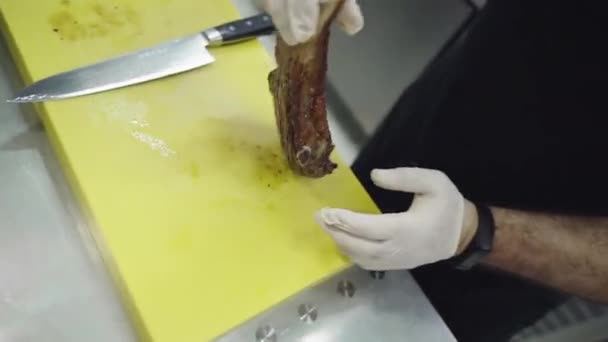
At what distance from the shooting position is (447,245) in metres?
0.77

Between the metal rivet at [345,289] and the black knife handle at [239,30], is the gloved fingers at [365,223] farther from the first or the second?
the black knife handle at [239,30]

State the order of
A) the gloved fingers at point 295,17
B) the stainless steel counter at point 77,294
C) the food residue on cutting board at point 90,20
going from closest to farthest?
the gloved fingers at point 295,17 → the stainless steel counter at point 77,294 → the food residue on cutting board at point 90,20

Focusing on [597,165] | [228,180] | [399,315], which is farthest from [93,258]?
[597,165]

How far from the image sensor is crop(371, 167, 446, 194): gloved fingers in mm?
757

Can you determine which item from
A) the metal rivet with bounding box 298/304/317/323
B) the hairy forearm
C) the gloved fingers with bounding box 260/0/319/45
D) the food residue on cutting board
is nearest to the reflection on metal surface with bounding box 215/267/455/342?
the metal rivet with bounding box 298/304/317/323

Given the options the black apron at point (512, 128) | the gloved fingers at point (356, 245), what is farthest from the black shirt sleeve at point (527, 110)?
the gloved fingers at point (356, 245)

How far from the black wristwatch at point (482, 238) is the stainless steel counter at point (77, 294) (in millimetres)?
88

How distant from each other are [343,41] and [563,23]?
461 mm

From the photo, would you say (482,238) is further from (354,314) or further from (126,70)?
(126,70)

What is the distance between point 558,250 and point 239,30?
20.3 inches

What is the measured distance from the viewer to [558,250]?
79 centimetres

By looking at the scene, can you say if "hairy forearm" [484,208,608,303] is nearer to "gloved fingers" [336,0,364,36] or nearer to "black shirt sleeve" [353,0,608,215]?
"black shirt sleeve" [353,0,608,215]

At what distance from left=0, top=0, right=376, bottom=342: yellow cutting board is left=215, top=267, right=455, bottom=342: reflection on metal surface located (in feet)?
0.13

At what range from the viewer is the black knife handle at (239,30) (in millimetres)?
934
